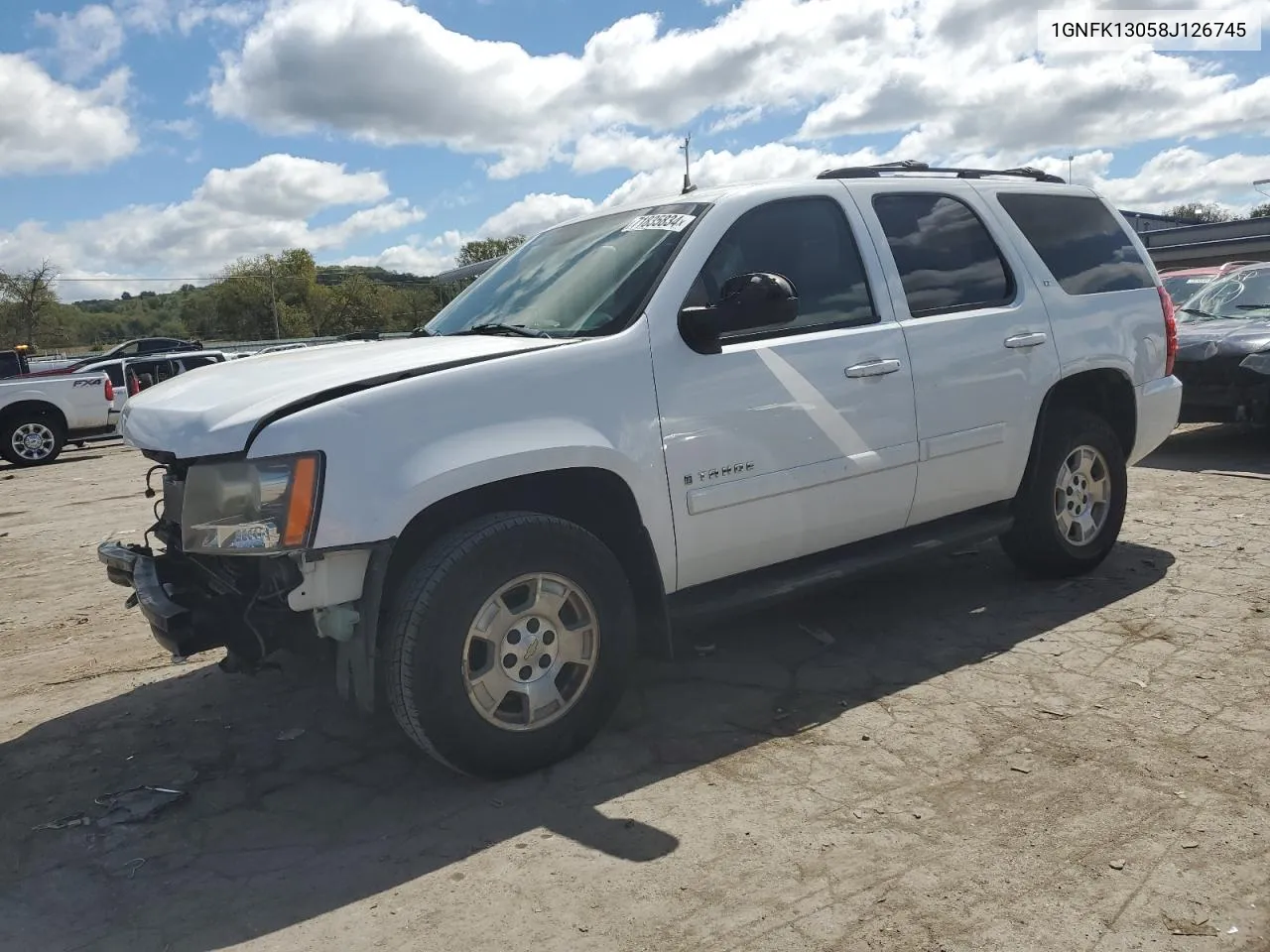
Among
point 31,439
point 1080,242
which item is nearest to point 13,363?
point 31,439

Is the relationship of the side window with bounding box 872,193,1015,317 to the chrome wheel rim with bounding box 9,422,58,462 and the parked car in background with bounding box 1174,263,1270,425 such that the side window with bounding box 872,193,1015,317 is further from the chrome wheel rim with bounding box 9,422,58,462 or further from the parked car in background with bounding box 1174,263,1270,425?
the chrome wheel rim with bounding box 9,422,58,462

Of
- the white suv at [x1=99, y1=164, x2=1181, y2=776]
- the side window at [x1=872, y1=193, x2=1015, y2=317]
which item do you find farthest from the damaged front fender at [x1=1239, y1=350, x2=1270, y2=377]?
the side window at [x1=872, y1=193, x2=1015, y2=317]

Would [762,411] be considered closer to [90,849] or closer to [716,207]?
[716,207]

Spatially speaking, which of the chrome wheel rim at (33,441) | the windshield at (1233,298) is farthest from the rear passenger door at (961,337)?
the chrome wheel rim at (33,441)

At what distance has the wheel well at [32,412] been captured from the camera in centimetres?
1516

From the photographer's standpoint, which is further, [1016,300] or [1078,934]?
[1016,300]

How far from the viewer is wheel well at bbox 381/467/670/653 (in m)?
3.34

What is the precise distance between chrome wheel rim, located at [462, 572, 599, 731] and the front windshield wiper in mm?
940

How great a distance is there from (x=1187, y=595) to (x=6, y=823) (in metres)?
5.05

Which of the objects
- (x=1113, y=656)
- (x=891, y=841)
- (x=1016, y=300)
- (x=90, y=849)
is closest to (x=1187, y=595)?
(x=1113, y=656)

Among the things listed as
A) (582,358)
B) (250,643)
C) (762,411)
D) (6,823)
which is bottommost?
(6,823)

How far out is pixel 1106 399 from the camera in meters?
5.38

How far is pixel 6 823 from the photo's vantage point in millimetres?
3400

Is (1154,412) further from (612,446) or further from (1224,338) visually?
(1224,338)
